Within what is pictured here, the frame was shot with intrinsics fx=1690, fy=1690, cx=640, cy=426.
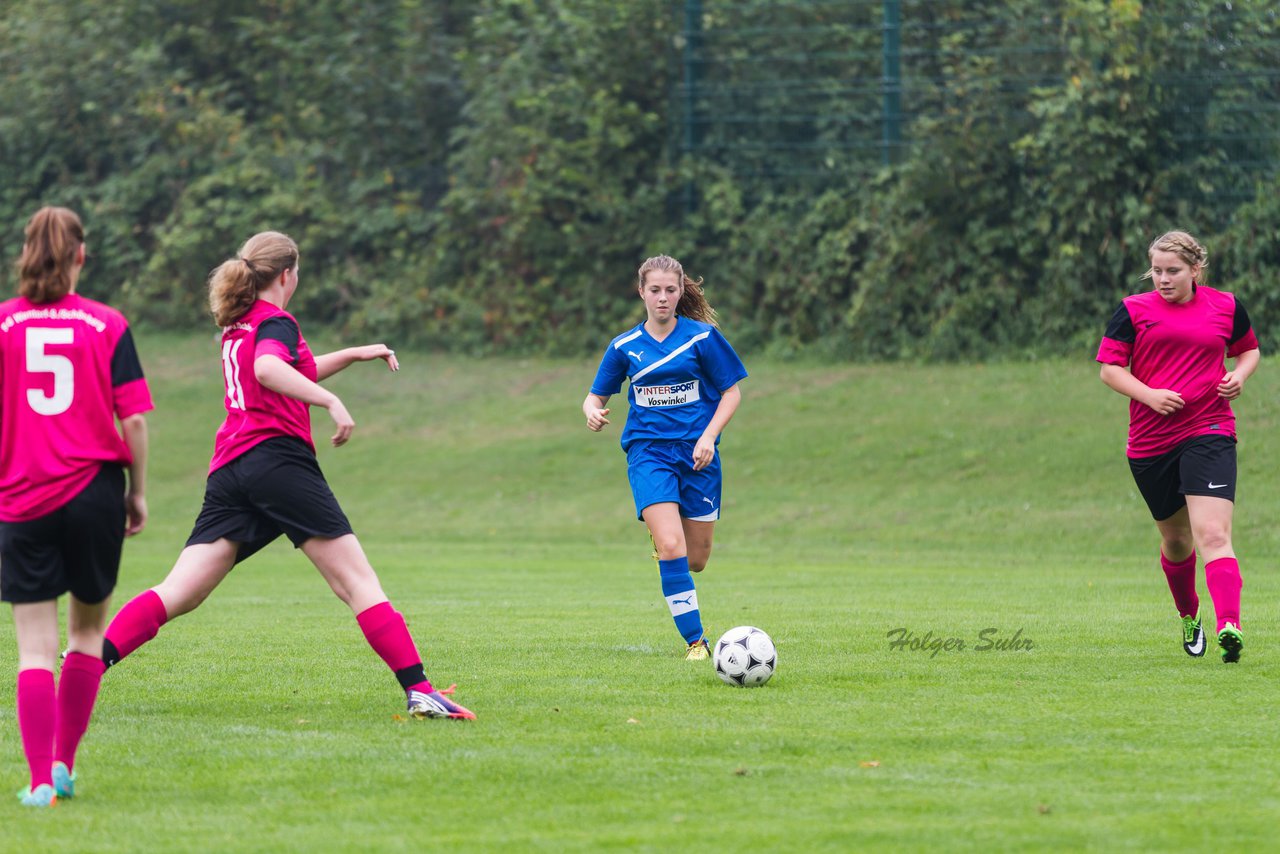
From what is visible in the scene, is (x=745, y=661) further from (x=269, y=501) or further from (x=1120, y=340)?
(x=1120, y=340)

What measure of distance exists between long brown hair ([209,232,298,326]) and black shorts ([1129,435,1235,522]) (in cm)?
425

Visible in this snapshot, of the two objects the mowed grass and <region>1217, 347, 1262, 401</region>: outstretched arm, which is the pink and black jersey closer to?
<region>1217, 347, 1262, 401</region>: outstretched arm

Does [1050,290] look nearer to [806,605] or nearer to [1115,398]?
[1115,398]

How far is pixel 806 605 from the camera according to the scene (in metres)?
11.8

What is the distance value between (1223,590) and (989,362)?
642 inches

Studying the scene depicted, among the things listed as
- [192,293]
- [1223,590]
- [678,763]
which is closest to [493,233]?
[192,293]

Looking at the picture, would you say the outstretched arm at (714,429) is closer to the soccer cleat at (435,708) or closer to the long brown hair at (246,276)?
the soccer cleat at (435,708)

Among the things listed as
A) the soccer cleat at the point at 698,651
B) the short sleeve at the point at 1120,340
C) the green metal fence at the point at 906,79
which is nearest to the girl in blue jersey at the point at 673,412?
the soccer cleat at the point at 698,651

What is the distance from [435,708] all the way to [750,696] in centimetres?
142

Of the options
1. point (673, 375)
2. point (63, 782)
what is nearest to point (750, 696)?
point (673, 375)

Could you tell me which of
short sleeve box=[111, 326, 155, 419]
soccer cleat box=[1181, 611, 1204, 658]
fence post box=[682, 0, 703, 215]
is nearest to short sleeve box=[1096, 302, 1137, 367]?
soccer cleat box=[1181, 611, 1204, 658]

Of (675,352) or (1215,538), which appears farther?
(675,352)

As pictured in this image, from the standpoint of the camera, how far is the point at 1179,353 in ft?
27.7

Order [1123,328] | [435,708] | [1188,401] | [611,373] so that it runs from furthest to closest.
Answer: [611,373], [1123,328], [1188,401], [435,708]
